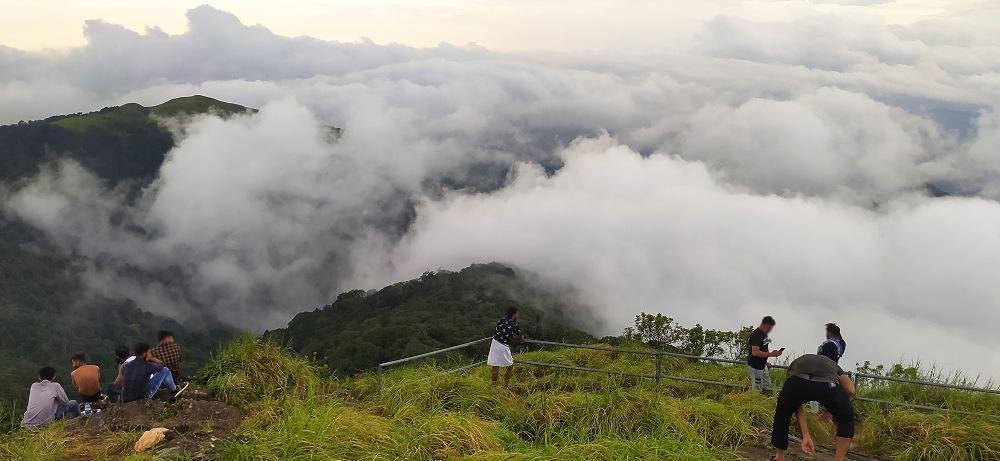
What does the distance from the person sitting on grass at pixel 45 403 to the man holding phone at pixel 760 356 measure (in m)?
12.2

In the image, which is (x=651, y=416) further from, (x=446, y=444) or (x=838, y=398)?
(x=446, y=444)

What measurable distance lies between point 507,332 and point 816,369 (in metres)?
6.59

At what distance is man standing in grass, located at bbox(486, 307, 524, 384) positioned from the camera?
42.8 ft

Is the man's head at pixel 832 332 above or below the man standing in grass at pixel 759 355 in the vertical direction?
above

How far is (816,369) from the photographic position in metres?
7.60

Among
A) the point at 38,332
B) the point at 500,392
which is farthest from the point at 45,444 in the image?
the point at 38,332

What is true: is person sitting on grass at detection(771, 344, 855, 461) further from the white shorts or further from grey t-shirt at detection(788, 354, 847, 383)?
the white shorts

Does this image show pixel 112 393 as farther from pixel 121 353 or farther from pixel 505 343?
pixel 505 343

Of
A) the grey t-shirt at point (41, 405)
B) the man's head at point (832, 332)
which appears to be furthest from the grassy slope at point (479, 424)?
the grey t-shirt at point (41, 405)

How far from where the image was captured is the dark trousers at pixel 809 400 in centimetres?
756

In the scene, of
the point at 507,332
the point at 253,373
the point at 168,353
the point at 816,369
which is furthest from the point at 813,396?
the point at 168,353

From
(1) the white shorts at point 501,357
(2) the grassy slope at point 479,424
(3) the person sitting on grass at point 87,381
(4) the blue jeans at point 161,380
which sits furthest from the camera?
(1) the white shorts at point 501,357

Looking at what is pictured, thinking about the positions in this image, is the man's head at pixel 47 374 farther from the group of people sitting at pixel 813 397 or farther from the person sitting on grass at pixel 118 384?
the group of people sitting at pixel 813 397

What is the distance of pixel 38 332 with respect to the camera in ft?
450
